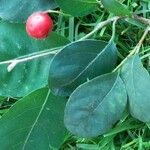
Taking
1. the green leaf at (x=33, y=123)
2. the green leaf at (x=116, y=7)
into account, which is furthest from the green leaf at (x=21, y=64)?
the green leaf at (x=116, y=7)

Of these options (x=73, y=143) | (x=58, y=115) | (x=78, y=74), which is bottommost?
(x=73, y=143)

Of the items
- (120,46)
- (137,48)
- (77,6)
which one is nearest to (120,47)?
(120,46)

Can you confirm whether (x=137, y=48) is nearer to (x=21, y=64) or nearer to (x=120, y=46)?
(x=120, y=46)

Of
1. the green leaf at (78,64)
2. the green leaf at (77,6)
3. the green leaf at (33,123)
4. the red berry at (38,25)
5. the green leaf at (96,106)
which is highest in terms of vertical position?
the green leaf at (77,6)

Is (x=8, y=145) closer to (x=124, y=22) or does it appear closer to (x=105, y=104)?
(x=105, y=104)

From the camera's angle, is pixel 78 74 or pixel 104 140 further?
pixel 104 140

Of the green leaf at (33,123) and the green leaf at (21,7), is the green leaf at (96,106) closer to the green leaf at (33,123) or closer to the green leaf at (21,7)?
the green leaf at (33,123)

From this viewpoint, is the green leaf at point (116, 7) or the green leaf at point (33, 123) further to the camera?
the green leaf at point (33, 123)

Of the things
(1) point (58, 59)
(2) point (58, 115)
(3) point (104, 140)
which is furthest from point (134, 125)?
(1) point (58, 59)
